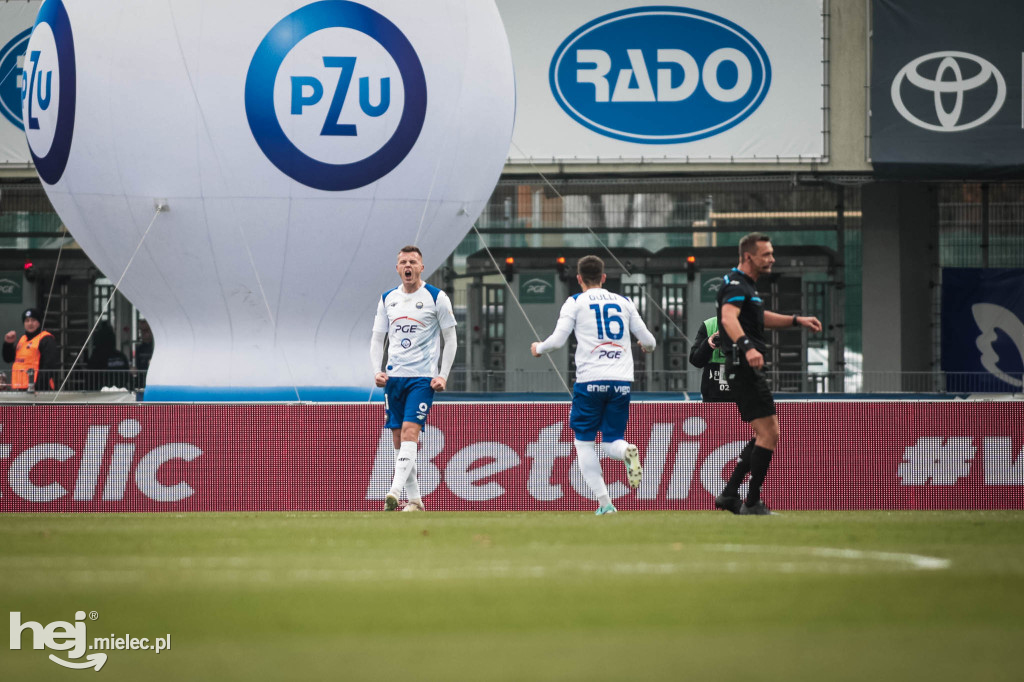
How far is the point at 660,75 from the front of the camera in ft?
79.2

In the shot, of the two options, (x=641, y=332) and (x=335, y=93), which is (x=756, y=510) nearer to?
(x=641, y=332)

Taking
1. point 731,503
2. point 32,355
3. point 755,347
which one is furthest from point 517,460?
point 32,355

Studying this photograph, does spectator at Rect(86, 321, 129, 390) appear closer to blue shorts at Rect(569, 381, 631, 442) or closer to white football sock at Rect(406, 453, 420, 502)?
white football sock at Rect(406, 453, 420, 502)

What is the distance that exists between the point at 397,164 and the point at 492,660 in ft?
34.7

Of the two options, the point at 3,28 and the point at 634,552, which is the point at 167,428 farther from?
the point at 3,28

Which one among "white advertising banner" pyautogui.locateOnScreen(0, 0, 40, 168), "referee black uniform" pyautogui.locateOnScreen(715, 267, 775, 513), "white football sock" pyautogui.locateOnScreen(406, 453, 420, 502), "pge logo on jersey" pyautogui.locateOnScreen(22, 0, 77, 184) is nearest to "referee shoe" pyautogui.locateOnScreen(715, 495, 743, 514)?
"referee black uniform" pyautogui.locateOnScreen(715, 267, 775, 513)

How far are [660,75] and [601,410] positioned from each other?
1639cm

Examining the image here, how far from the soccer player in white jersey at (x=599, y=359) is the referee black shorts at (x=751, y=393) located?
2.39 ft

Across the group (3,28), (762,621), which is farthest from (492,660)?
(3,28)

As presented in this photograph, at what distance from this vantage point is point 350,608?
172 inches

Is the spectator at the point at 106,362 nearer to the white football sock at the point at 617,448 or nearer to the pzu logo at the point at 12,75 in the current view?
the pzu logo at the point at 12,75

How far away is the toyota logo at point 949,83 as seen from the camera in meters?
23.5

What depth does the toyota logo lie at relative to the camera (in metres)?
23.5

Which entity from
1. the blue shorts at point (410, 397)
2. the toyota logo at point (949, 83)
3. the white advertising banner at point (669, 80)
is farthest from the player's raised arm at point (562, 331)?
the toyota logo at point (949, 83)
